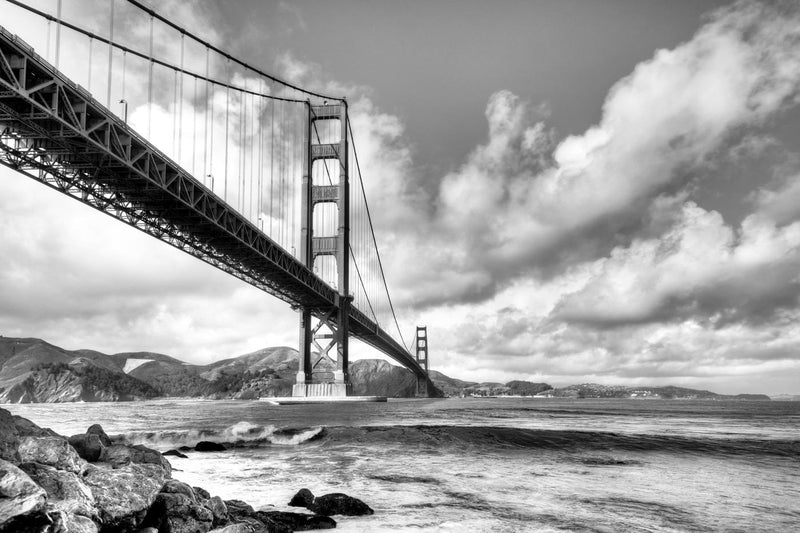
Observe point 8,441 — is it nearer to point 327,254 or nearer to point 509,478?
point 509,478

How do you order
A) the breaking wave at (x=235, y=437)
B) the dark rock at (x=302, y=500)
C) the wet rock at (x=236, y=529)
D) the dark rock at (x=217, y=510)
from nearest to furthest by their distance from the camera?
the wet rock at (x=236, y=529) < the dark rock at (x=217, y=510) < the dark rock at (x=302, y=500) < the breaking wave at (x=235, y=437)

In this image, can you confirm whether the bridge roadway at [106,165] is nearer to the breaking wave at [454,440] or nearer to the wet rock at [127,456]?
the breaking wave at [454,440]

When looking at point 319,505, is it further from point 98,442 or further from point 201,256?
point 201,256

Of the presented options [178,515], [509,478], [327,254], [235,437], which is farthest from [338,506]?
[327,254]

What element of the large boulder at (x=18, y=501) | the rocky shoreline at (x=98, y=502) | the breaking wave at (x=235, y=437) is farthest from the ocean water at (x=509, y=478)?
the large boulder at (x=18, y=501)

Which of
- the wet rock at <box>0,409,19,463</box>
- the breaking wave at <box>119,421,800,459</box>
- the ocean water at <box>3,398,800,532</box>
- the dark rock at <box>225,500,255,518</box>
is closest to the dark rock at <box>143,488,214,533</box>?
the dark rock at <box>225,500,255,518</box>

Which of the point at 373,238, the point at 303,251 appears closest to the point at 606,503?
the point at 303,251

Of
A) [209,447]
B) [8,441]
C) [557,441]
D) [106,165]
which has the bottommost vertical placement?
[557,441]
